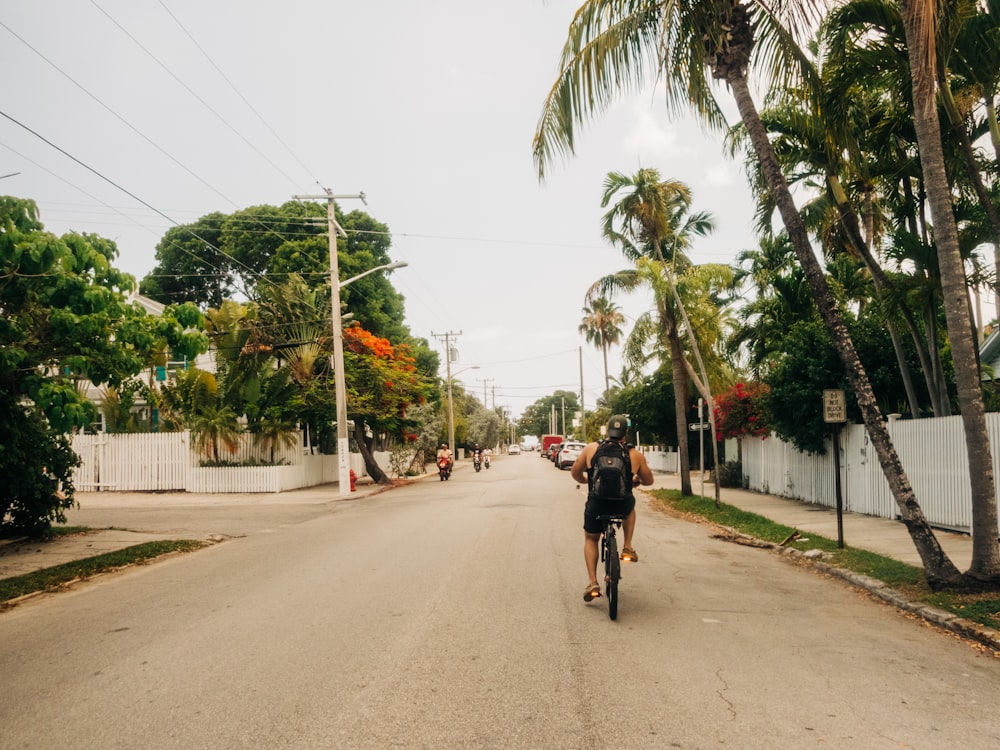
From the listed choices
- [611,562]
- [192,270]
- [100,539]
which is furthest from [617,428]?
[192,270]

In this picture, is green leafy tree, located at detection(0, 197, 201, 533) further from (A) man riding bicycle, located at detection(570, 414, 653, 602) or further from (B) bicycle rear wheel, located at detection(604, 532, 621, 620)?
(B) bicycle rear wheel, located at detection(604, 532, 621, 620)

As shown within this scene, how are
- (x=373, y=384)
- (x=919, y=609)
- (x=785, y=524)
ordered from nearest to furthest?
1. (x=919, y=609)
2. (x=785, y=524)
3. (x=373, y=384)

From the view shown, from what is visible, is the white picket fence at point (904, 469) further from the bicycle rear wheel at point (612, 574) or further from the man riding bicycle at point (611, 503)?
the bicycle rear wheel at point (612, 574)

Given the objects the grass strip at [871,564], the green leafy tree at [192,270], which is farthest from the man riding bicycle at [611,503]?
the green leafy tree at [192,270]

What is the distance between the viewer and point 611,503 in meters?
8.00

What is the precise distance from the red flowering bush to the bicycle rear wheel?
1737cm

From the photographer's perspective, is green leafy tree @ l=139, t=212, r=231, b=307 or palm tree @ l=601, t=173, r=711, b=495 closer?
palm tree @ l=601, t=173, r=711, b=495

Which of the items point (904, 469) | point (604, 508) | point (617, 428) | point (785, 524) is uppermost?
point (617, 428)

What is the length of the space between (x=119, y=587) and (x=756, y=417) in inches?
768

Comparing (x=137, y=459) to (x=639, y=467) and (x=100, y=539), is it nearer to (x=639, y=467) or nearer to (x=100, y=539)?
(x=100, y=539)

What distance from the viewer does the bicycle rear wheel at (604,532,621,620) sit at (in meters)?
7.53

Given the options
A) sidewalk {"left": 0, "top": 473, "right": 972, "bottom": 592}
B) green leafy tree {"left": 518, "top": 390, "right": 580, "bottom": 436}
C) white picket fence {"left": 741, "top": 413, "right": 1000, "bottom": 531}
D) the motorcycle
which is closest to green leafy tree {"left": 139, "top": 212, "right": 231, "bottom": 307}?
the motorcycle

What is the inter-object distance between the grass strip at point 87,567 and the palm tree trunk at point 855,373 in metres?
10.1

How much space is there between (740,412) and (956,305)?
59.6ft
